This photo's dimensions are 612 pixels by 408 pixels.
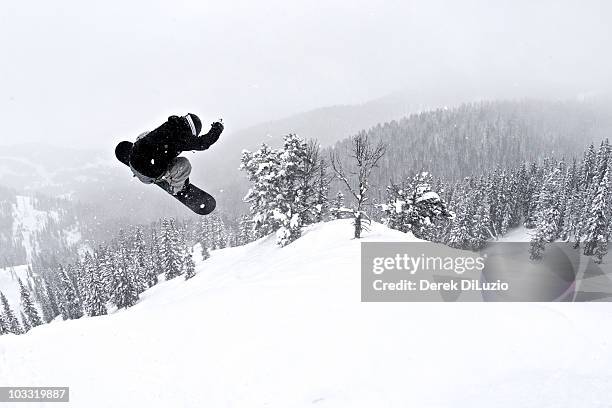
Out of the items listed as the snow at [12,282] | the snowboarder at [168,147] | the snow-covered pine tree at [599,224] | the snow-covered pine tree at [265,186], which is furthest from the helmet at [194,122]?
the snow at [12,282]

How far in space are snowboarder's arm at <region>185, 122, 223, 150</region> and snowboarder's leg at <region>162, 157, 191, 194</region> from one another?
18 centimetres

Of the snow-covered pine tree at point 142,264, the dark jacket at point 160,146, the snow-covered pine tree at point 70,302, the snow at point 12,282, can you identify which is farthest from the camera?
the snow at point 12,282

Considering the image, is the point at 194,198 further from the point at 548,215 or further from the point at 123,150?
the point at 548,215

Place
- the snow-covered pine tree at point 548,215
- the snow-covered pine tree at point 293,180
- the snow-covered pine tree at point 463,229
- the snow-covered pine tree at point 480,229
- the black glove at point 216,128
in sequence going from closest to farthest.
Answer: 1. the black glove at point 216,128
2. the snow-covered pine tree at point 293,180
3. the snow-covered pine tree at point 548,215
4. the snow-covered pine tree at point 463,229
5. the snow-covered pine tree at point 480,229

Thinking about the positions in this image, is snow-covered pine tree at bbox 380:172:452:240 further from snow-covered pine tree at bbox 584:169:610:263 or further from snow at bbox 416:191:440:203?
snow-covered pine tree at bbox 584:169:610:263

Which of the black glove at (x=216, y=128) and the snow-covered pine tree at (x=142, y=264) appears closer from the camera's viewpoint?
the black glove at (x=216, y=128)

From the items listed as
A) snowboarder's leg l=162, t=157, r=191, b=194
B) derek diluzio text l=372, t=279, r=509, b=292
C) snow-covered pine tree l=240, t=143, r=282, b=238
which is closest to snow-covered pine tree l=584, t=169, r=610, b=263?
snow-covered pine tree l=240, t=143, r=282, b=238

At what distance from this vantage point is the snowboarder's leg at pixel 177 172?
332 cm

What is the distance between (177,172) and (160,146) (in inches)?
15.6

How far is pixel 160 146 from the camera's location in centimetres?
310

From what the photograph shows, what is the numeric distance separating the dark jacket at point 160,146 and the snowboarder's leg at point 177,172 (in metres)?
0.11

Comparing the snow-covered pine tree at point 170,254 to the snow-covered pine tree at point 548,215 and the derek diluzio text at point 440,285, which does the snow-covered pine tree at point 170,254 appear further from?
the snow-covered pine tree at point 548,215

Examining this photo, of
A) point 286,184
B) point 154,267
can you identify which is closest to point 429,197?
point 286,184

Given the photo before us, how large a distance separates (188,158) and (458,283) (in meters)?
7.58
